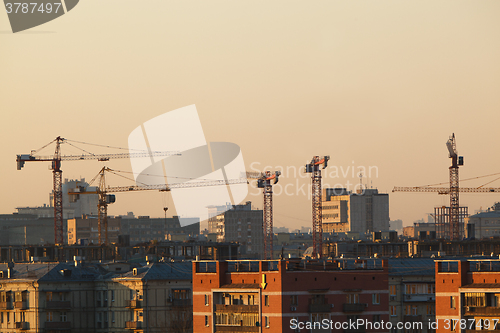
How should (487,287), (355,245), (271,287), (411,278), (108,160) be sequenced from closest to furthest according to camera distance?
(487,287), (271,287), (411,278), (355,245), (108,160)

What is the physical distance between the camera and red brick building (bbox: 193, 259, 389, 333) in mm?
71312

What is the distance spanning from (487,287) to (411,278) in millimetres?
23826

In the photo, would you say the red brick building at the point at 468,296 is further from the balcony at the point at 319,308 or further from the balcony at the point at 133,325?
the balcony at the point at 133,325

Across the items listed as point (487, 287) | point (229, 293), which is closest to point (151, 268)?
point (229, 293)

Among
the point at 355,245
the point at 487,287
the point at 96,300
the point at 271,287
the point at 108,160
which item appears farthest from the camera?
the point at 108,160

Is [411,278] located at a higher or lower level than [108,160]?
lower

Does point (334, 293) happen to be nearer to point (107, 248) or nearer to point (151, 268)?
point (151, 268)

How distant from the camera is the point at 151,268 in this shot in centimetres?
9294

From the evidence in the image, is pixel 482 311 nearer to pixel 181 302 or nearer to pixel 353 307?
pixel 353 307

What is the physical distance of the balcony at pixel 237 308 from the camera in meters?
72.4

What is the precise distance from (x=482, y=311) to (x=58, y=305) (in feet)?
152

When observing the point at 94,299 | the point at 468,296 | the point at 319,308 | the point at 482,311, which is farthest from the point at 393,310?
the point at 94,299

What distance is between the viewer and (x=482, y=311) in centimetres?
6488

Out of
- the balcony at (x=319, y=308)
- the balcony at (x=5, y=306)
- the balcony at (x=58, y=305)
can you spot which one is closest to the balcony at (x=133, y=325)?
the balcony at (x=58, y=305)
